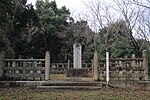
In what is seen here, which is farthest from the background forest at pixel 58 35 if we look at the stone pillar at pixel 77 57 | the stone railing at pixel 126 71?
the stone railing at pixel 126 71

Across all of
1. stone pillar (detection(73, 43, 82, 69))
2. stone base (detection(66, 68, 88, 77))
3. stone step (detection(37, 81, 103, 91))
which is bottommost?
stone step (detection(37, 81, 103, 91))

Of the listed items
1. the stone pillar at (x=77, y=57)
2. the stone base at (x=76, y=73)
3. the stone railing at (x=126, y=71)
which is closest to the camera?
the stone railing at (x=126, y=71)

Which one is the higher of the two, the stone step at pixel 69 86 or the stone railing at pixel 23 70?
the stone railing at pixel 23 70

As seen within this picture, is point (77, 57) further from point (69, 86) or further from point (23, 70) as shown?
point (69, 86)

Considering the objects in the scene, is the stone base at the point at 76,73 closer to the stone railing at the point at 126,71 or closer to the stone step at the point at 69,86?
the stone railing at the point at 126,71

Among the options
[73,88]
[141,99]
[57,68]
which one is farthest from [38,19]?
[141,99]

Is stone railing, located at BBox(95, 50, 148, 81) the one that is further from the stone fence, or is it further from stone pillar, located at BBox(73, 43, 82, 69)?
stone pillar, located at BBox(73, 43, 82, 69)

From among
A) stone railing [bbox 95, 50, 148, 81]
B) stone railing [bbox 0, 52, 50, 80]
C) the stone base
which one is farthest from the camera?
the stone base

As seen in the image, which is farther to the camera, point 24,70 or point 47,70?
point 24,70

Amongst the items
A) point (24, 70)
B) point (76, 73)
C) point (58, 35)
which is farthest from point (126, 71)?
point (58, 35)

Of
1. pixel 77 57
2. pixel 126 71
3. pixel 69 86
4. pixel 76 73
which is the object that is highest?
pixel 77 57

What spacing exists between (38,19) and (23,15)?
293cm

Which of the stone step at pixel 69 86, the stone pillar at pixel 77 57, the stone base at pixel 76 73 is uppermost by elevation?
the stone pillar at pixel 77 57

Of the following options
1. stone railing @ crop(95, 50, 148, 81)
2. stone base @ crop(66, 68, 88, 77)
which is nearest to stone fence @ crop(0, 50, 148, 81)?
stone railing @ crop(95, 50, 148, 81)
